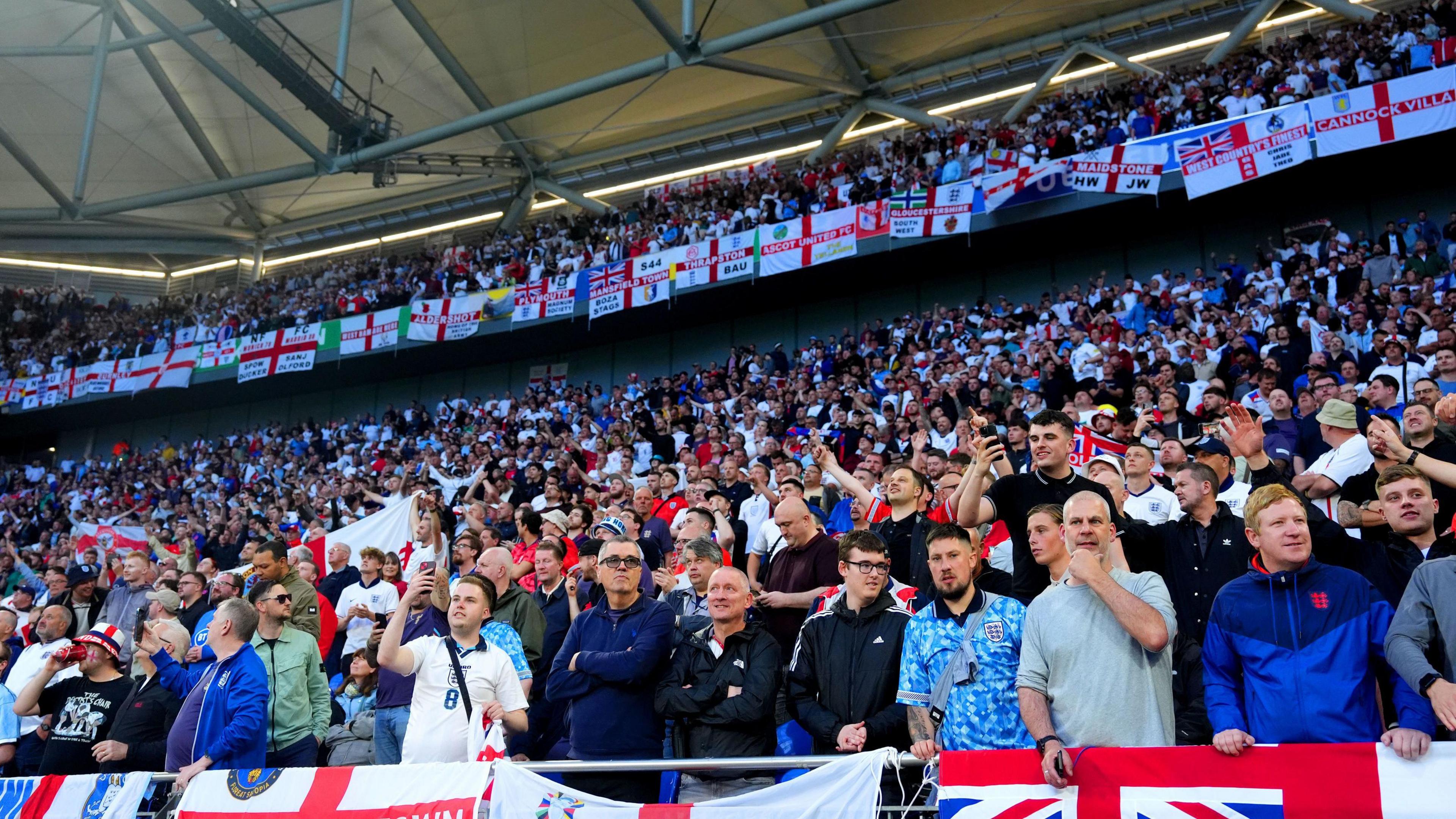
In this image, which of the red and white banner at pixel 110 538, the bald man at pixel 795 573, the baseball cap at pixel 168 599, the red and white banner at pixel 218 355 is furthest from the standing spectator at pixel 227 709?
the red and white banner at pixel 218 355

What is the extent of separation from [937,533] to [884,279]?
1654 centimetres

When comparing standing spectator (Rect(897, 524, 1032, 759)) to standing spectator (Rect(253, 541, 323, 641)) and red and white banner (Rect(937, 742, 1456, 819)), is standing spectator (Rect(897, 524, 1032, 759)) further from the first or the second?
standing spectator (Rect(253, 541, 323, 641))

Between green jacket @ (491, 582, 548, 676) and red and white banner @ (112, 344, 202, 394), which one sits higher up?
red and white banner @ (112, 344, 202, 394)

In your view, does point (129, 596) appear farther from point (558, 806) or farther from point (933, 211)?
point (933, 211)

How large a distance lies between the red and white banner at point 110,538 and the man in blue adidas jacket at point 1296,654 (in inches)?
622

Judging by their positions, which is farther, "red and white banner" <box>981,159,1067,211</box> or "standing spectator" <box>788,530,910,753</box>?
"red and white banner" <box>981,159,1067,211</box>

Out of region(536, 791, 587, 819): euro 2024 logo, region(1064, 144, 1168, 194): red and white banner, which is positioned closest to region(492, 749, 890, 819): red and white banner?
region(536, 791, 587, 819): euro 2024 logo

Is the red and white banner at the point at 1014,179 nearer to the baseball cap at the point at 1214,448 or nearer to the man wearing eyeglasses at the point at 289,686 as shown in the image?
the baseball cap at the point at 1214,448

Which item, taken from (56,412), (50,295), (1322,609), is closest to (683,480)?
(1322,609)

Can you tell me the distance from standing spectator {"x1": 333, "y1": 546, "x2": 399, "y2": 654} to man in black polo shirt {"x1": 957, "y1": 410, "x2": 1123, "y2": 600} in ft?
16.8

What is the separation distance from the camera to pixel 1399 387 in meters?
9.16

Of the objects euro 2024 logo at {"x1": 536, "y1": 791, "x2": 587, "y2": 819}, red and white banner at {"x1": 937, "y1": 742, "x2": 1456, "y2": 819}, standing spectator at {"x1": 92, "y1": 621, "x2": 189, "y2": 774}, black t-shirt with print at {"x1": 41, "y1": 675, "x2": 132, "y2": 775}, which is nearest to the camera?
red and white banner at {"x1": 937, "y1": 742, "x2": 1456, "y2": 819}

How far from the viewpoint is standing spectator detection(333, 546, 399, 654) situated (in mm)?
8297

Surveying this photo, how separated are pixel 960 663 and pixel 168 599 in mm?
6787
